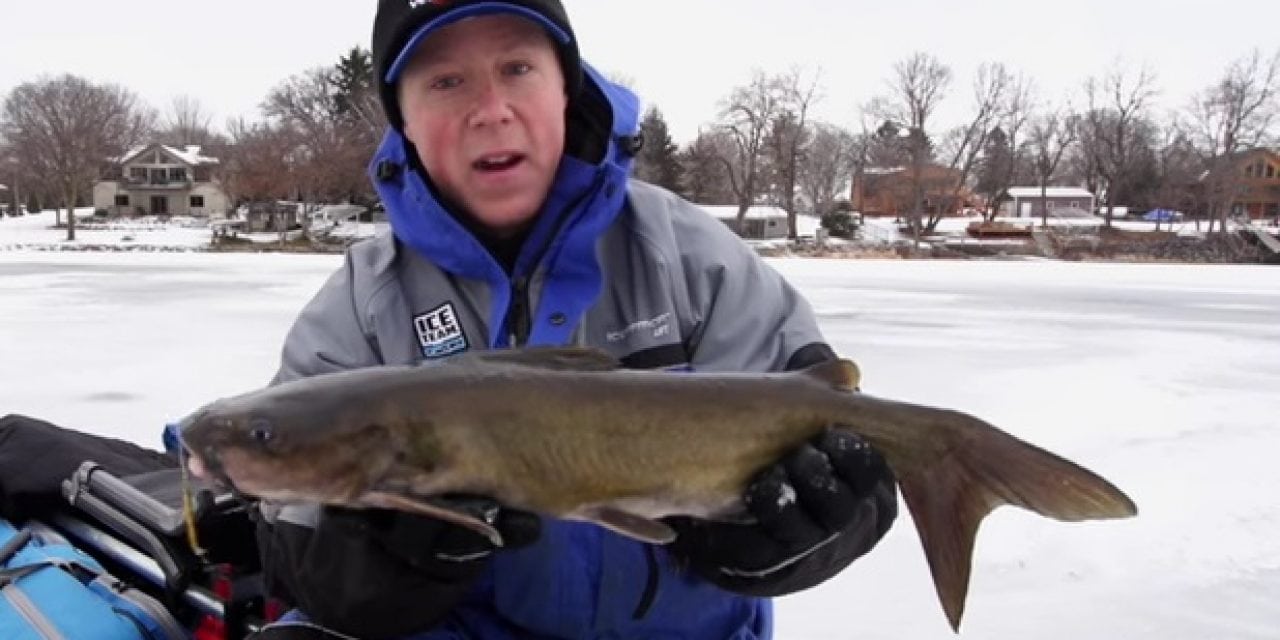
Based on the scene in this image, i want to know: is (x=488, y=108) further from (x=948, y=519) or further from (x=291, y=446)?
(x=948, y=519)

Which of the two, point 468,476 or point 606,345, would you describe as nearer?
point 468,476

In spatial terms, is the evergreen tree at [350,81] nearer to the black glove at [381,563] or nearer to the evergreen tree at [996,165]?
the evergreen tree at [996,165]

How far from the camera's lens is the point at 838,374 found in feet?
6.60

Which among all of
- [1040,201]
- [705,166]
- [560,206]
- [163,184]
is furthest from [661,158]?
[560,206]

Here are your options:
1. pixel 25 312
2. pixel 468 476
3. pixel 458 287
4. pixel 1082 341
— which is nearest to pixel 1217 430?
pixel 1082 341

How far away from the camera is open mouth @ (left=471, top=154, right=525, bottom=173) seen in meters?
2.42

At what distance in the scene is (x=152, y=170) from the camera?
63000 millimetres

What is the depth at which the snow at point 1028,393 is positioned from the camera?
365cm

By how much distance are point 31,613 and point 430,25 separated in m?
1.90

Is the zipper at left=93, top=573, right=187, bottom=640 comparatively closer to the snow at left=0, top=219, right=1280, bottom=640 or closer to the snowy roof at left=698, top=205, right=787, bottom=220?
the snow at left=0, top=219, right=1280, bottom=640

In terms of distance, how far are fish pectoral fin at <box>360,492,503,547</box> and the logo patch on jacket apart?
0.75 m

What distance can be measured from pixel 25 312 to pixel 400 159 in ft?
39.3

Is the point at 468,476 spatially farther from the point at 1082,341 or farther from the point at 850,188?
the point at 850,188

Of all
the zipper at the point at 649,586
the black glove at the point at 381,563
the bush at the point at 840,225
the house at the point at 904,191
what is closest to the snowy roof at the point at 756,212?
the bush at the point at 840,225
